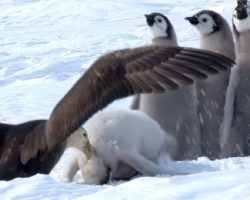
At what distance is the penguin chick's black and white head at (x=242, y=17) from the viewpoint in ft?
23.2

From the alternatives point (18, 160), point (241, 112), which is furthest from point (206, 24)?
point (18, 160)

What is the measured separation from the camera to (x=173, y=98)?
22.4 ft

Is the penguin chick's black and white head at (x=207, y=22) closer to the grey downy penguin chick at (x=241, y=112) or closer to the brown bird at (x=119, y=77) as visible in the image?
the grey downy penguin chick at (x=241, y=112)

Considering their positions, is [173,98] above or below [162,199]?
below

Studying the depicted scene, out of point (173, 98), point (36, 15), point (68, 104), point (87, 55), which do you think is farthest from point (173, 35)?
point (36, 15)

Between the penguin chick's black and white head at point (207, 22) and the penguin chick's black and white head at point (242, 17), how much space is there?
210 mm

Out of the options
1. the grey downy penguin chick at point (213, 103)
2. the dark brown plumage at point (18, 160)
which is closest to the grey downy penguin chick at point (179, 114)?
the grey downy penguin chick at point (213, 103)

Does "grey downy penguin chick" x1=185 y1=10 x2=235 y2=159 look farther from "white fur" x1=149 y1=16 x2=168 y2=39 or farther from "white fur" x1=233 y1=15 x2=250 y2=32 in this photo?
"white fur" x1=149 y1=16 x2=168 y2=39

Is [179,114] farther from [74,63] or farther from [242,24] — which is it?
[74,63]

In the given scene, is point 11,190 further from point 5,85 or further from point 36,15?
point 36,15

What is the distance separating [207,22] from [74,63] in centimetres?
853

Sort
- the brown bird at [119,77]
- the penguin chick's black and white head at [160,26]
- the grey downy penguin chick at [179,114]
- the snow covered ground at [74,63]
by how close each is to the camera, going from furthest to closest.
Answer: the penguin chick's black and white head at [160,26], the grey downy penguin chick at [179,114], the brown bird at [119,77], the snow covered ground at [74,63]

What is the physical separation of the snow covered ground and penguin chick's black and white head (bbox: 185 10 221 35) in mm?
1567

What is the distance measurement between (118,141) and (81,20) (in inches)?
647
